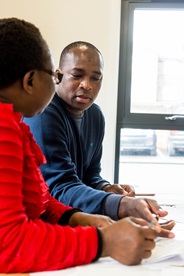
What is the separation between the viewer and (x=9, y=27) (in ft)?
2.28

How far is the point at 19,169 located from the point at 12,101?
0.17 metres

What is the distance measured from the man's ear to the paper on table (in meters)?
0.45

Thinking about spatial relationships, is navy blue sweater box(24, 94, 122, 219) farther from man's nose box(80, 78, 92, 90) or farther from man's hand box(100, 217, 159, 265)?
man's hand box(100, 217, 159, 265)

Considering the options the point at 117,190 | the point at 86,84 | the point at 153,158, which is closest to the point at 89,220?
the point at 117,190

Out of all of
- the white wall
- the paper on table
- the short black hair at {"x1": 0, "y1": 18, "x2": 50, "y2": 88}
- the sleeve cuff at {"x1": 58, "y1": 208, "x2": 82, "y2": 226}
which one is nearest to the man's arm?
the sleeve cuff at {"x1": 58, "y1": 208, "x2": 82, "y2": 226}

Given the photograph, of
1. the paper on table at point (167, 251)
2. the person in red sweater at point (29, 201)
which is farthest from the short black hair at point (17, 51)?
the paper on table at point (167, 251)

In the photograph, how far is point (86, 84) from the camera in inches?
53.5

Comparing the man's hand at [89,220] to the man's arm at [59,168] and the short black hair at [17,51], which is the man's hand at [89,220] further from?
the short black hair at [17,51]

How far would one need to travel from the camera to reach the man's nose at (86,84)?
4.45 feet

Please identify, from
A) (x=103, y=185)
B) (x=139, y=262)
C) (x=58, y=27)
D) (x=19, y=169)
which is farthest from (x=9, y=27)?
(x=58, y=27)

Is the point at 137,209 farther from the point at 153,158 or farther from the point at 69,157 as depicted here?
the point at 153,158

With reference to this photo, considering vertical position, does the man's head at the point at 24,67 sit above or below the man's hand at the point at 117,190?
above

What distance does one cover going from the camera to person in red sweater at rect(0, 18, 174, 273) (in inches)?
24.3

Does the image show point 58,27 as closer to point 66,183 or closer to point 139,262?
point 66,183
